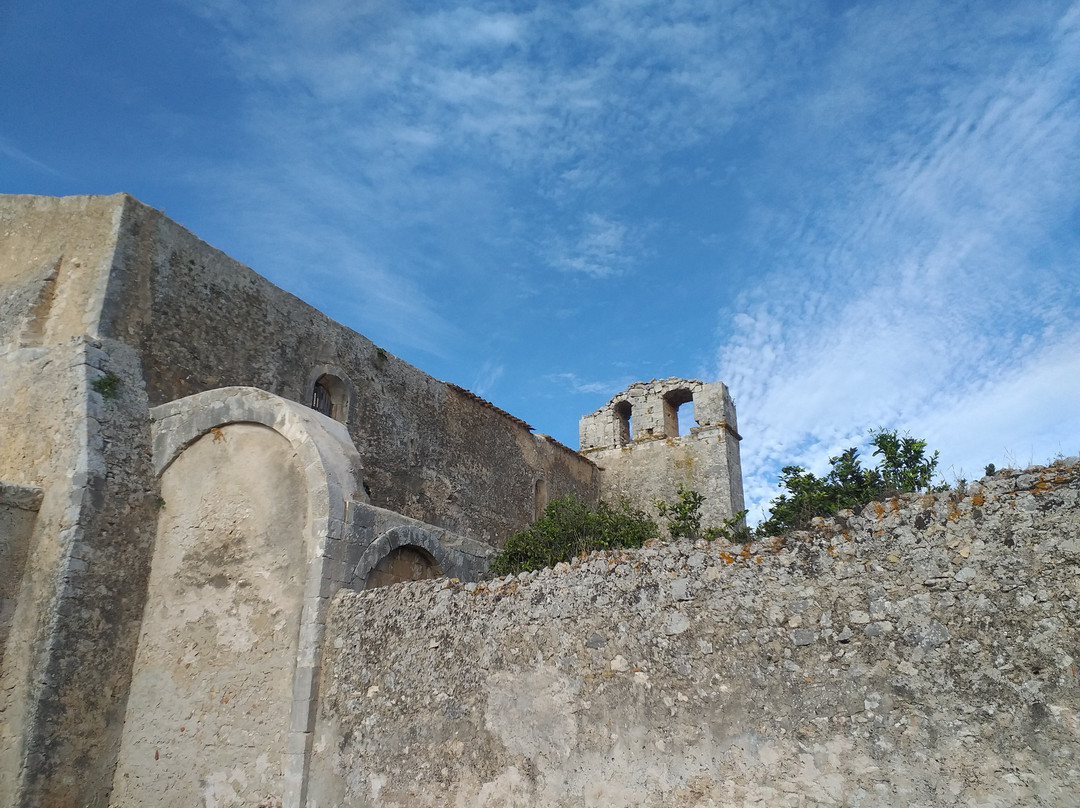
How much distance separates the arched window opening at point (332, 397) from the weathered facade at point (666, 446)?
9.07 metres

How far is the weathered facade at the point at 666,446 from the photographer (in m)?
18.8

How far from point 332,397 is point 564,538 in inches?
164

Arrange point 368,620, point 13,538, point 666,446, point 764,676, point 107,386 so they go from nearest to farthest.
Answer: point 764,676 < point 368,620 < point 13,538 < point 107,386 < point 666,446

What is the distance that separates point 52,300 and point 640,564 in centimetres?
742

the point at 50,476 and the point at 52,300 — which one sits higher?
the point at 52,300

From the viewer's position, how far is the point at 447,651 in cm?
600

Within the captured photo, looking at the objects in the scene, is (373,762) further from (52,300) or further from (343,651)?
(52,300)

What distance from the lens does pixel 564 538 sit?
1098 cm

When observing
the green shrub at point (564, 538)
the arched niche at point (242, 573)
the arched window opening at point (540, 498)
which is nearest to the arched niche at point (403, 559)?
the arched niche at point (242, 573)

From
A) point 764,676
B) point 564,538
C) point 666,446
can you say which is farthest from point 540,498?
point 764,676

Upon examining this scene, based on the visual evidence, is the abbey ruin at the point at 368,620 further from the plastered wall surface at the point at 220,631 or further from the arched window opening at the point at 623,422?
the arched window opening at the point at 623,422

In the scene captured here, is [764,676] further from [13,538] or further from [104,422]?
[13,538]

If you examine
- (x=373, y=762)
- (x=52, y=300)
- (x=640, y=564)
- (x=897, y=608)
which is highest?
(x=52, y=300)

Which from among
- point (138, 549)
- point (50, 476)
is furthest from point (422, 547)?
point (50, 476)
